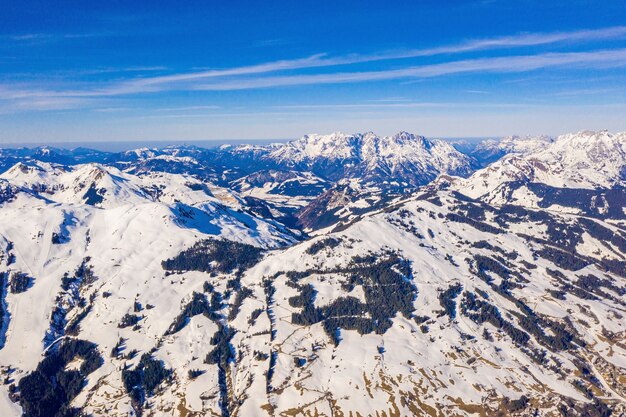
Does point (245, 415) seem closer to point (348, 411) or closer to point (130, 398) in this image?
point (348, 411)

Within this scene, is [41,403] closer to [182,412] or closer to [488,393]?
[182,412]

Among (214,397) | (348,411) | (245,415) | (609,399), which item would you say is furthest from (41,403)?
(609,399)

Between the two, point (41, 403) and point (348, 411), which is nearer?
point (348, 411)

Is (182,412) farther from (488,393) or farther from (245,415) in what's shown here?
(488,393)

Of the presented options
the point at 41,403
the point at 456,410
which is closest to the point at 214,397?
the point at 41,403

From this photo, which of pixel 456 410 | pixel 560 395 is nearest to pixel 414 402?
pixel 456 410

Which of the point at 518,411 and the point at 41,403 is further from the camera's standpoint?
the point at 41,403

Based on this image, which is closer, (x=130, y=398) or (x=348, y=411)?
(x=348, y=411)
